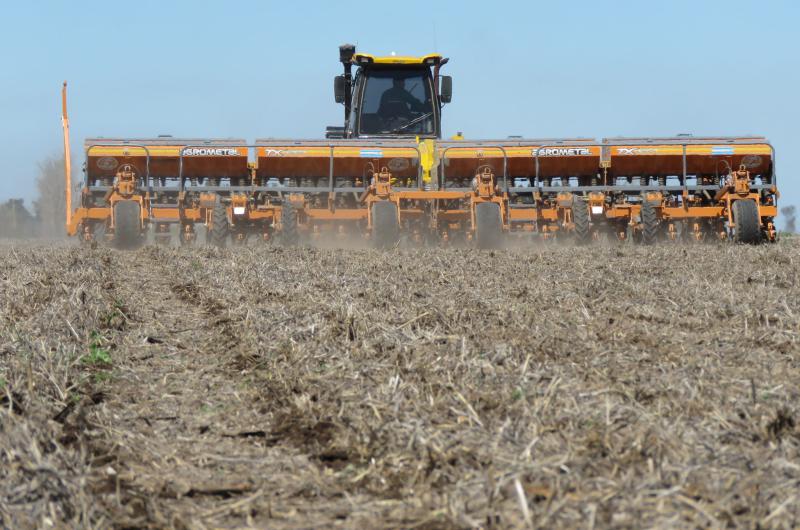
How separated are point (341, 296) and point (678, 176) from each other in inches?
401

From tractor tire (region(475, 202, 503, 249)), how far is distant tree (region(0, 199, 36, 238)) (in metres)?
42.9

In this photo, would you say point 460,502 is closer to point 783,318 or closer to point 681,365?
point 681,365

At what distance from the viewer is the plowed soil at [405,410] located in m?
2.69

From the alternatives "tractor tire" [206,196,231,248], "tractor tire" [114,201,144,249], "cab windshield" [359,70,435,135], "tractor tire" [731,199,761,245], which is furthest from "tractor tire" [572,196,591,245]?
"tractor tire" [114,201,144,249]

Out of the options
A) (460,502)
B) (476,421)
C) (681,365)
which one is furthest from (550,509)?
(681,365)

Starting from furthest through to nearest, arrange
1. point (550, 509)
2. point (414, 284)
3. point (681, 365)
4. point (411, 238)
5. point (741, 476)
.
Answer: point (411, 238)
point (414, 284)
point (681, 365)
point (741, 476)
point (550, 509)

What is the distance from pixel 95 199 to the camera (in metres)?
16.2

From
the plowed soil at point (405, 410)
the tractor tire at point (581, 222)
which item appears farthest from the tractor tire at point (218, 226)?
the plowed soil at point (405, 410)

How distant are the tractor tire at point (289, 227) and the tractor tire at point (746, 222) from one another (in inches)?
246

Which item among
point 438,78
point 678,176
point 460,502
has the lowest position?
point 460,502

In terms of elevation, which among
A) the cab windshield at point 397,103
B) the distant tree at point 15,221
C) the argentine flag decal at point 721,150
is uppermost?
the cab windshield at point 397,103

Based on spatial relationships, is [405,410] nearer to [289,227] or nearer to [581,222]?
[289,227]

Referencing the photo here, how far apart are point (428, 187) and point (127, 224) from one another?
4.51m

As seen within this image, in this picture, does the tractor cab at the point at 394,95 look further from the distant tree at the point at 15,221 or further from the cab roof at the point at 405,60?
the distant tree at the point at 15,221
